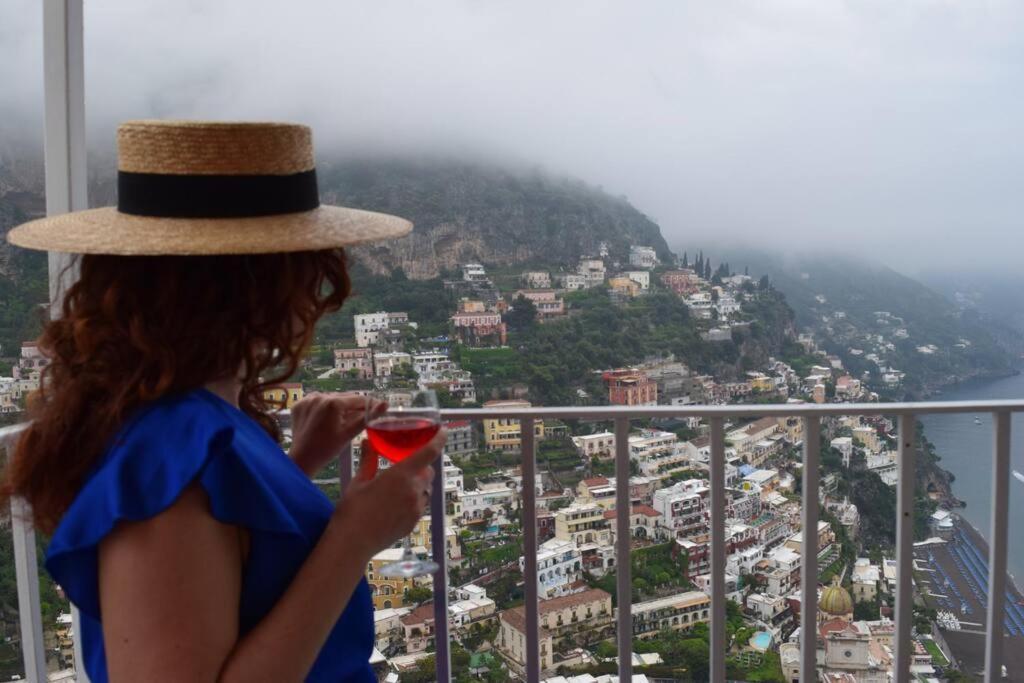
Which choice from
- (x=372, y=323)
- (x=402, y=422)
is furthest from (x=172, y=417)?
(x=372, y=323)

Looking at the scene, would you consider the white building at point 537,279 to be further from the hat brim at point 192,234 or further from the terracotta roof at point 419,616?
the hat brim at point 192,234

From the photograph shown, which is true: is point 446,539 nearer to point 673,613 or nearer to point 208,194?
point 673,613

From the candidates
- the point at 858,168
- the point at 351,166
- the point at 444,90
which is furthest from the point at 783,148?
the point at 351,166

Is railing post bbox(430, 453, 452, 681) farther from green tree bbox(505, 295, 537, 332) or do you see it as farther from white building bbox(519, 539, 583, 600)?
green tree bbox(505, 295, 537, 332)

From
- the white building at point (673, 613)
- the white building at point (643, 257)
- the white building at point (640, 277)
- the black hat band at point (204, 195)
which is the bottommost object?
the white building at point (673, 613)

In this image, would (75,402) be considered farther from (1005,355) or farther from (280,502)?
(1005,355)

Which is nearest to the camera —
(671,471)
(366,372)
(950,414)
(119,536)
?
(119,536)

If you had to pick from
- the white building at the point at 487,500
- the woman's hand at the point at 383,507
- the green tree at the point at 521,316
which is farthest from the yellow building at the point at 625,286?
the woman's hand at the point at 383,507
